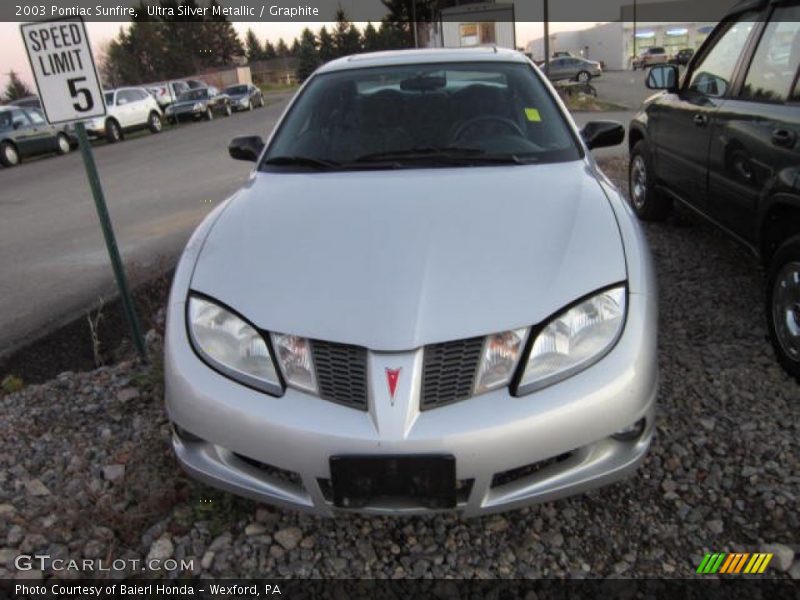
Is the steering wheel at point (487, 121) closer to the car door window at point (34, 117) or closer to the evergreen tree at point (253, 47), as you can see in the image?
the car door window at point (34, 117)

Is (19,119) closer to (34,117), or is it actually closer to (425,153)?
(34,117)

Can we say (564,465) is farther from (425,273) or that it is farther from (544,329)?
(425,273)

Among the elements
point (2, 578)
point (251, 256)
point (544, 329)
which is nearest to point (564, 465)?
point (544, 329)

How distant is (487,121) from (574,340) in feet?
5.10

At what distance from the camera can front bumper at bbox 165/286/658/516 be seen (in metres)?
1.84

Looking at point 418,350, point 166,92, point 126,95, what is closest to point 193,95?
point 166,92

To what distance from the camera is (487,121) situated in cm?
319

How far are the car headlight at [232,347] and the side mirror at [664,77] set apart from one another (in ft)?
12.0

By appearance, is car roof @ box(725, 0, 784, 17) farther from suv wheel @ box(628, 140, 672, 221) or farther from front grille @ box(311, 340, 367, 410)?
front grille @ box(311, 340, 367, 410)

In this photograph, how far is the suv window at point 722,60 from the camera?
3760 millimetres

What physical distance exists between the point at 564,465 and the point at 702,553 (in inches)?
23.8

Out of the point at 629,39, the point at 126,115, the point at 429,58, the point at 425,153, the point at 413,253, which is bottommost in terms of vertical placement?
the point at 629,39

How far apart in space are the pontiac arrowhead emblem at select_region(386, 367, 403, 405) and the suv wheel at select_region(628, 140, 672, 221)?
154 inches

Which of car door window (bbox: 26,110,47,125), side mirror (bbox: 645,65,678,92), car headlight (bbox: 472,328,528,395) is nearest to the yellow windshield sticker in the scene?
car headlight (bbox: 472,328,528,395)
